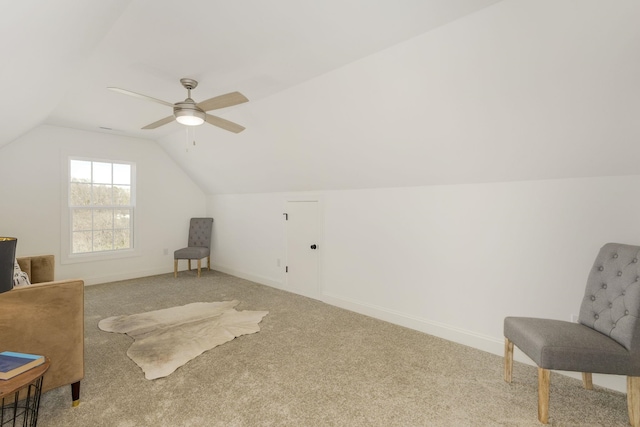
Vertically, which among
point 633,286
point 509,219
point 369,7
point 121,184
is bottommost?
point 633,286

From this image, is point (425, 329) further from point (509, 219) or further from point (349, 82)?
point (349, 82)

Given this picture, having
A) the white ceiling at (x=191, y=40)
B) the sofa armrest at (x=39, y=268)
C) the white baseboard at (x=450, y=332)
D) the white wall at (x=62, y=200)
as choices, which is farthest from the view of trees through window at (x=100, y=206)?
the white baseboard at (x=450, y=332)

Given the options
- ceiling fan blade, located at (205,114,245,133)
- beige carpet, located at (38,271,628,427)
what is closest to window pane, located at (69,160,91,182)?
beige carpet, located at (38,271,628,427)

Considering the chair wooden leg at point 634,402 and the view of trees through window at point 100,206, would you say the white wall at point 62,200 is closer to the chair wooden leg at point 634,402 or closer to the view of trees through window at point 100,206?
the view of trees through window at point 100,206

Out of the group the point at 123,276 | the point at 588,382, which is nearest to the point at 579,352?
the point at 588,382

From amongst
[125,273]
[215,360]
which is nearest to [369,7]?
[215,360]

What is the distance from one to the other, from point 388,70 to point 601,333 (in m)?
2.46

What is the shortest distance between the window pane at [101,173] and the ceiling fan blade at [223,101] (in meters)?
3.90

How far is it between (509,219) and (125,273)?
20.2 ft

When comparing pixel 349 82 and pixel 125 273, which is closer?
pixel 349 82

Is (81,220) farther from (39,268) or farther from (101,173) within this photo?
(39,268)

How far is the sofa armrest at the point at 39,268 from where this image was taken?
3080mm

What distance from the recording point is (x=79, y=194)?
5176 mm

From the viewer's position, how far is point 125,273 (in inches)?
221
